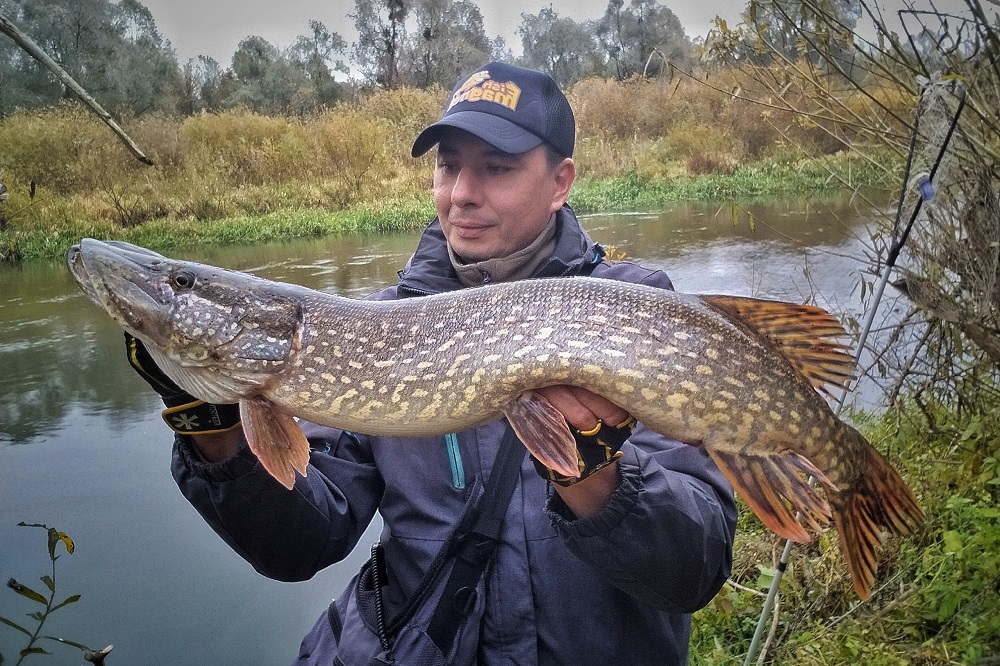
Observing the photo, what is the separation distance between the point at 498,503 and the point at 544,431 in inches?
10.0

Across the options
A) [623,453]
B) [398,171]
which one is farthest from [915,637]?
[398,171]

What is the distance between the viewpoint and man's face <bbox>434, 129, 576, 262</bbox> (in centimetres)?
144

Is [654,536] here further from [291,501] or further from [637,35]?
[637,35]

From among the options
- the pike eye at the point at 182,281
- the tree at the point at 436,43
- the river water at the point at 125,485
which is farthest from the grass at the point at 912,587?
the tree at the point at 436,43

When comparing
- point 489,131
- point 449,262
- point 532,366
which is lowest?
point 532,366

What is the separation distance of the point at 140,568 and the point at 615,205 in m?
2.84

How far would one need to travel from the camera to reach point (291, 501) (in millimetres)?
1199

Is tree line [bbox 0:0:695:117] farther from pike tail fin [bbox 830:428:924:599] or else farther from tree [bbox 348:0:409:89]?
pike tail fin [bbox 830:428:924:599]

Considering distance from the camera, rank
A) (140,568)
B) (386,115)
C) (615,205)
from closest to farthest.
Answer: (140,568), (386,115), (615,205)

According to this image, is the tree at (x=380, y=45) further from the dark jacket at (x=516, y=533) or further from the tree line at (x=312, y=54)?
the dark jacket at (x=516, y=533)

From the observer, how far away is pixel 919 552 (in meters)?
2.14

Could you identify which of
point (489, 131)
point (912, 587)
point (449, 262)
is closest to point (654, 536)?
point (449, 262)

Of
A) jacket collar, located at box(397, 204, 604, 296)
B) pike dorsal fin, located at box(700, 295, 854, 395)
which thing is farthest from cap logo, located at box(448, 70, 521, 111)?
pike dorsal fin, located at box(700, 295, 854, 395)

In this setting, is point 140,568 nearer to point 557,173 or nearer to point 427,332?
point 427,332
